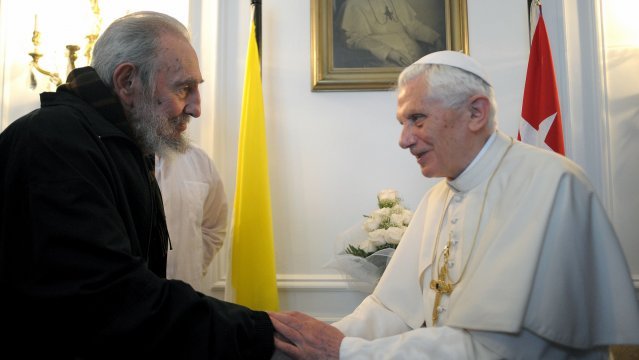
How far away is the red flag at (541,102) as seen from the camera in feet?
12.4

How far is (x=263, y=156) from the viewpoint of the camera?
405 centimetres

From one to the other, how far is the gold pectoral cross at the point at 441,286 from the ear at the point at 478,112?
0.54 metres

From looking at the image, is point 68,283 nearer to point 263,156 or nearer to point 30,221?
point 30,221

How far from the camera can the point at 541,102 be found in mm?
3857

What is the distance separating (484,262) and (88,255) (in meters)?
1.29

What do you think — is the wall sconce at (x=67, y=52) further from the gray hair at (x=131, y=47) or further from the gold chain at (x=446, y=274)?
the gold chain at (x=446, y=274)

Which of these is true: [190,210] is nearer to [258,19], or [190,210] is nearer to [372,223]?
[372,223]

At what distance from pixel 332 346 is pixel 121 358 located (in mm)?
754

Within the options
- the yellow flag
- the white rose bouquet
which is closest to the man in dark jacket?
the white rose bouquet

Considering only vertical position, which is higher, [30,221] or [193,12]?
[193,12]

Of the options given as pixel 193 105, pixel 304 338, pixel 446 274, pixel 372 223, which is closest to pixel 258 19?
pixel 372 223

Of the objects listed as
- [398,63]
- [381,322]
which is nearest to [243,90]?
[398,63]

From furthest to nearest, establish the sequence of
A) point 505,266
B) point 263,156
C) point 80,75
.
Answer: point 263,156
point 80,75
point 505,266

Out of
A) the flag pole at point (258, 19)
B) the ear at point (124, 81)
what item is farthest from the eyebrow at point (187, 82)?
the flag pole at point (258, 19)
